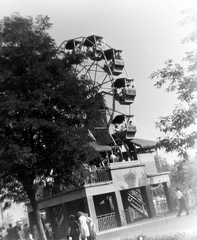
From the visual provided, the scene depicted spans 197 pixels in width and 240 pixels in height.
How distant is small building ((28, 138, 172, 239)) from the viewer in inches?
827

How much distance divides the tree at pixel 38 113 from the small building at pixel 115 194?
4.57 meters

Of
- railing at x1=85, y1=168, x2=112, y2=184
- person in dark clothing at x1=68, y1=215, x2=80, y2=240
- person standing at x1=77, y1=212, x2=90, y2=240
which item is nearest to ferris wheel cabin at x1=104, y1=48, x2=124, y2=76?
railing at x1=85, y1=168, x2=112, y2=184

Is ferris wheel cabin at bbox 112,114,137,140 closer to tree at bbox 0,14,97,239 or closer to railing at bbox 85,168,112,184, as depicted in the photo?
railing at bbox 85,168,112,184

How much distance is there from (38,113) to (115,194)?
408 inches

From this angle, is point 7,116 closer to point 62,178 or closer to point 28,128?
point 28,128

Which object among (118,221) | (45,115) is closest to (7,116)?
(45,115)

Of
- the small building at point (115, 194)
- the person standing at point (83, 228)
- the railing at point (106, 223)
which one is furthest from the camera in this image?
the small building at point (115, 194)

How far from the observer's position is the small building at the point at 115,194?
21.0 meters

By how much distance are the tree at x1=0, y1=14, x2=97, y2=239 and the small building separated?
4.57m

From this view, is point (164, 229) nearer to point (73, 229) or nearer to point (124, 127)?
point (73, 229)

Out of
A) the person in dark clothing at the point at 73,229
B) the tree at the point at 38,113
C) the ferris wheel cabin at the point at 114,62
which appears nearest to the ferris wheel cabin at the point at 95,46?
the ferris wheel cabin at the point at 114,62

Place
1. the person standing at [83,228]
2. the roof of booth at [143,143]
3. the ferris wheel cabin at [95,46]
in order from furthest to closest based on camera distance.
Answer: the ferris wheel cabin at [95,46] < the roof of booth at [143,143] < the person standing at [83,228]

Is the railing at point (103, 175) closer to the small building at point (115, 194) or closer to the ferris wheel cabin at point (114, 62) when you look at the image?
the small building at point (115, 194)

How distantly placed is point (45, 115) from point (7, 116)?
68.0 inches
